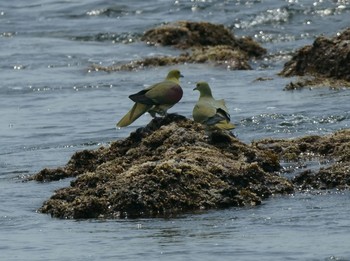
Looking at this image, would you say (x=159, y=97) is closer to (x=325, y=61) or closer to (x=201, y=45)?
(x=325, y=61)

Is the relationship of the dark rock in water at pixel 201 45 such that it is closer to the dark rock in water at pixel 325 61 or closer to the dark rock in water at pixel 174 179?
the dark rock in water at pixel 325 61

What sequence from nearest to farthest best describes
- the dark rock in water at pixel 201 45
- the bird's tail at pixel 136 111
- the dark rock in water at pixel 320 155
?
the dark rock in water at pixel 320 155
the bird's tail at pixel 136 111
the dark rock in water at pixel 201 45

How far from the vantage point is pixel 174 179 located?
9258 mm

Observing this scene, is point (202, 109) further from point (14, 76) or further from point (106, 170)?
point (14, 76)

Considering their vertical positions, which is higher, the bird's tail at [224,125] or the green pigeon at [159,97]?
the green pigeon at [159,97]

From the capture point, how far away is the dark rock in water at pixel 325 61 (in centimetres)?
→ 1648

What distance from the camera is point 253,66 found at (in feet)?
65.7

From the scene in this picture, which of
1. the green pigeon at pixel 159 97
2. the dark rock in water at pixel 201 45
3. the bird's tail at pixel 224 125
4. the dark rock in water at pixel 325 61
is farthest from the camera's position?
the dark rock in water at pixel 201 45

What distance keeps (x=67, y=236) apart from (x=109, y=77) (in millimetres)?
11112

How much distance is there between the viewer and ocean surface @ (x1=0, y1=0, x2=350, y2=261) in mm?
8203

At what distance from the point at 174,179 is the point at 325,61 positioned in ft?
26.2

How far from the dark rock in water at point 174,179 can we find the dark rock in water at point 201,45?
948 centimetres

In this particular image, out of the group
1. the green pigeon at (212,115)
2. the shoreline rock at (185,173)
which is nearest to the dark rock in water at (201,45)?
the shoreline rock at (185,173)

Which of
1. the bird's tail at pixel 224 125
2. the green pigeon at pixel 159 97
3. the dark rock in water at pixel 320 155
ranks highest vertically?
the green pigeon at pixel 159 97
